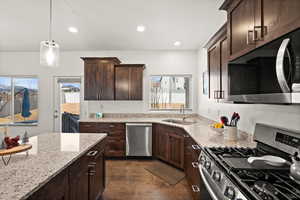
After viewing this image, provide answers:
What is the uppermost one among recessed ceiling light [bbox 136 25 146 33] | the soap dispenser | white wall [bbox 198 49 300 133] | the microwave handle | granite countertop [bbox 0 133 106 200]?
recessed ceiling light [bbox 136 25 146 33]

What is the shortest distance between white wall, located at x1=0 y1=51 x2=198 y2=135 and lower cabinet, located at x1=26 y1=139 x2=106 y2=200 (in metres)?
2.55

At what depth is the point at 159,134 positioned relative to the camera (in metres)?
3.78

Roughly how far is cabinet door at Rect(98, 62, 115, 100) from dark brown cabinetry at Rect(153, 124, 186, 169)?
53.3 inches

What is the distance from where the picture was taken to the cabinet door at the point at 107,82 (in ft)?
13.6

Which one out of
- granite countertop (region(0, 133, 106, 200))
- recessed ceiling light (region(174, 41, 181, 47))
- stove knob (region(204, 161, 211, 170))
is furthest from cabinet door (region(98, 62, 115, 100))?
stove knob (region(204, 161, 211, 170))

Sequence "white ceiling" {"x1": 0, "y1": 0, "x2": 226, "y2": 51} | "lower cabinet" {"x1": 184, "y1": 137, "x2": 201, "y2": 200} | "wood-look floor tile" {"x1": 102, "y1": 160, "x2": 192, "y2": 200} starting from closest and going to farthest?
"lower cabinet" {"x1": 184, "y1": 137, "x2": 201, "y2": 200} → "wood-look floor tile" {"x1": 102, "y1": 160, "x2": 192, "y2": 200} → "white ceiling" {"x1": 0, "y1": 0, "x2": 226, "y2": 51}

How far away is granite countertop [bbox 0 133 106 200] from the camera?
2.98 ft

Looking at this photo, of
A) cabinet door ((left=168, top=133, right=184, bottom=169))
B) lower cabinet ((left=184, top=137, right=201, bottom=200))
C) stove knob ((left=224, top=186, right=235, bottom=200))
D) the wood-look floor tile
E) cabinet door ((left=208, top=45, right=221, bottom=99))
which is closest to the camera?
stove knob ((left=224, top=186, right=235, bottom=200))

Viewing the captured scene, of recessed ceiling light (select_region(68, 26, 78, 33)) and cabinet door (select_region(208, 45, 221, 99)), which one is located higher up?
recessed ceiling light (select_region(68, 26, 78, 33))

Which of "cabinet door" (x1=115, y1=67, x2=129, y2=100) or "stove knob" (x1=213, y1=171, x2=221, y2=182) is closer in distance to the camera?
"stove knob" (x1=213, y1=171, x2=221, y2=182)

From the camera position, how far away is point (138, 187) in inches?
108

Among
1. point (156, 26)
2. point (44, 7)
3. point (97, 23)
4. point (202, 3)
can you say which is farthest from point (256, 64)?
point (44, 7)

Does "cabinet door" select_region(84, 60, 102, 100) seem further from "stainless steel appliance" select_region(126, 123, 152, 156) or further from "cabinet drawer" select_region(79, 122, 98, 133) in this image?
"stainless steel appliance" select_region(126, 123, 152, 156)

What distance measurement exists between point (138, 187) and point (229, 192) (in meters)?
2.04
